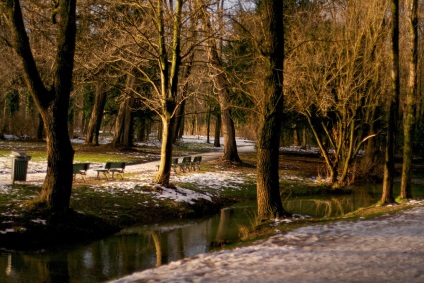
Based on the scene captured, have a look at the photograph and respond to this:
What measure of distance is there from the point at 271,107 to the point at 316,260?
5026 mm

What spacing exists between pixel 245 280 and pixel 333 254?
6.95ft

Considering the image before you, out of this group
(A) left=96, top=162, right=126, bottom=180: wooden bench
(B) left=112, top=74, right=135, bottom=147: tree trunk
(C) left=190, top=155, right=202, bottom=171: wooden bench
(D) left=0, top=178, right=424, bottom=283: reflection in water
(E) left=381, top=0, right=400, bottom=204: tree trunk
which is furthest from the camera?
(B) left=112, top=74, right=135, bottom=147: tree trunk

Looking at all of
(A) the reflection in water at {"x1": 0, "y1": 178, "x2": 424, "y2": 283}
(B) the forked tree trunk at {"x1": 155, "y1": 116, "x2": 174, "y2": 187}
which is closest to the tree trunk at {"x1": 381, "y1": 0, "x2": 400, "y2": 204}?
(A) the reflection in water at {"x1": 0, "y1": 178, "x2": 424, "y2": 283}

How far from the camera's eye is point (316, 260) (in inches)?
291

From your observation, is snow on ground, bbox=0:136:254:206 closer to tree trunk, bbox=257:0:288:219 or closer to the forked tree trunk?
the forked tree trunk

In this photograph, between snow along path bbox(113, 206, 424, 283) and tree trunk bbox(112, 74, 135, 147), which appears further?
tree trunk bbox(112, 74, 135, 147)

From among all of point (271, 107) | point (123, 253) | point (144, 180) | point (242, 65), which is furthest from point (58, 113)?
point (242, 65)

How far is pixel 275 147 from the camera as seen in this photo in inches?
463

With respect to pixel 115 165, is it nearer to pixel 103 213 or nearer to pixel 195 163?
pixel 103 213

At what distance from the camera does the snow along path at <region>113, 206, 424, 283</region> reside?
21.1 ft

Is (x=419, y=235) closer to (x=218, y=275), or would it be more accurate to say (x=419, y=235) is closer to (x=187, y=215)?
(x=218, y=275)

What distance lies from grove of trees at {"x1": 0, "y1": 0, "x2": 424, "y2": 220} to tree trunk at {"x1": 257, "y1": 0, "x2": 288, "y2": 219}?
25mm

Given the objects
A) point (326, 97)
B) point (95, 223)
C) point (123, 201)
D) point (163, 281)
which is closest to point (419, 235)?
point (163, 281)

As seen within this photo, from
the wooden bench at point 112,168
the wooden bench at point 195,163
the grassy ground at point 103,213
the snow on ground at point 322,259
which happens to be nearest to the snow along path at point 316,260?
the snow on ground at point 322,259
